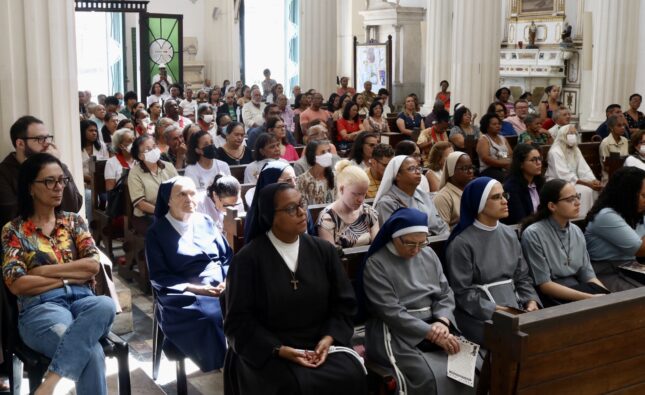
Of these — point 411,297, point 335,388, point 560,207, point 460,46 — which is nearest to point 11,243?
point 335,388

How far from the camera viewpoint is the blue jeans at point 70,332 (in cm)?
386

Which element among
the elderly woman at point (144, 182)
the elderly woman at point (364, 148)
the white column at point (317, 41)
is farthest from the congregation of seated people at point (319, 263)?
the white column at point (317, 41)

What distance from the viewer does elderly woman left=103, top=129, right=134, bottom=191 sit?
7781mm

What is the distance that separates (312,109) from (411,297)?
8.23 metres

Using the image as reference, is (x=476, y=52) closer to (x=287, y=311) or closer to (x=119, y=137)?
(x=119, y=137)

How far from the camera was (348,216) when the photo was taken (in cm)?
522

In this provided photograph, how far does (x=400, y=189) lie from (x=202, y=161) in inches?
87.9

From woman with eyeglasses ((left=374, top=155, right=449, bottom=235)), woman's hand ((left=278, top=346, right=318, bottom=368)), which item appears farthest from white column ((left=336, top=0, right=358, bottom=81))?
woman's hand ((left=278, top=346, right=318, bottom=368))

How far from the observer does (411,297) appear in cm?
425

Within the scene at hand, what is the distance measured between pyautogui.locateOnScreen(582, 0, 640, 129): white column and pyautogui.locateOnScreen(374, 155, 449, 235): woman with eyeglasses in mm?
8773

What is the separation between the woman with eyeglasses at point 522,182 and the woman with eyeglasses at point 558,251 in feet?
4.29

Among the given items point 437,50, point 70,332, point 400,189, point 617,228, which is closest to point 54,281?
point 70,332

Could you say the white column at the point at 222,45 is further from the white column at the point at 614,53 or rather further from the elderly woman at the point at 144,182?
the elderly woman at the point at 144,182

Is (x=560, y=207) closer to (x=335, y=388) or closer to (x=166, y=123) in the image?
(x=335, y=388)
